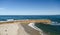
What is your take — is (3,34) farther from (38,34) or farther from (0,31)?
(38,34)

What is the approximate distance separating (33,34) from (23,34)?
40 cm

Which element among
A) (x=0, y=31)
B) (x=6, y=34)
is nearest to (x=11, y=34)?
(x=6, y=34)

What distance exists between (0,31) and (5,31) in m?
0.18

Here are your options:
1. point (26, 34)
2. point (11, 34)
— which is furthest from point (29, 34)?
point (11, 34)

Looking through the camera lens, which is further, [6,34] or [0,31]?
[0,31]

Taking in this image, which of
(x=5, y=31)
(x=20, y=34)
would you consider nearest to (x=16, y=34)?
(x=20, y=34)

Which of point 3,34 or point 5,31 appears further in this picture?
point 5,31

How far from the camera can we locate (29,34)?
6.50m

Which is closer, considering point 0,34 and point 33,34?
point 0,34

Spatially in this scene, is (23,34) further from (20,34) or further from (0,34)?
(0,34)

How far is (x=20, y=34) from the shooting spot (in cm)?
631

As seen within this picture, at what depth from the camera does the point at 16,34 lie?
6227mm

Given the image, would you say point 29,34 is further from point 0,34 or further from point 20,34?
point 0,34

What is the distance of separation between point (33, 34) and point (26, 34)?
0.29 metres
